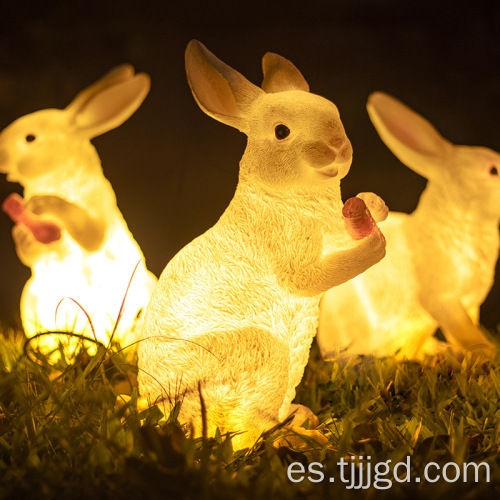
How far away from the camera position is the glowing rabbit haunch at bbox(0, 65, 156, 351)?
218 cm

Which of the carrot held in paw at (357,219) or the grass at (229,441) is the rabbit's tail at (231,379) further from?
the carrot held in paw at (357,219)

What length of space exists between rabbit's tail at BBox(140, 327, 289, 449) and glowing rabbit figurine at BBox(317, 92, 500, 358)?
84 centimetres

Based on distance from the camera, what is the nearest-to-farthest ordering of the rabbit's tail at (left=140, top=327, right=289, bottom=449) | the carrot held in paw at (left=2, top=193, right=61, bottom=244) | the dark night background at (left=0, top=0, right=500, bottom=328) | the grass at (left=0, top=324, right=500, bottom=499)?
the grass at (left=0, top=324, right=500, bottom=499)
the rabbit's tail at (left=140, top=327, right=289, bottom=449)
the carrot held in paw at (left=2, top=193, right=61, bottom=244)
the dark night background at (left=0, top=0, right=500, bottom=328)

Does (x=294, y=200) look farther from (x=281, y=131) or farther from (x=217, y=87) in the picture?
(x=217, y=87)

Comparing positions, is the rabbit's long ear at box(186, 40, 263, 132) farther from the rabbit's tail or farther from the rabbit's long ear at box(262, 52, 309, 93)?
the rabbit's tail

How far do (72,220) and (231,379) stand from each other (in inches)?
42.9

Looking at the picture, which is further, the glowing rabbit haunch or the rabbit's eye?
the glowing rabbit haunch

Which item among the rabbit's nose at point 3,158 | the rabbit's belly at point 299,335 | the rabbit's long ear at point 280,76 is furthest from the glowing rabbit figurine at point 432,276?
the rabbit's nose at point 3,158

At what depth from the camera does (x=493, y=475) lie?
1191 mm

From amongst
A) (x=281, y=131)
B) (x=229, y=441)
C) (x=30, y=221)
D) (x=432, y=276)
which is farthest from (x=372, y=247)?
(x=30, y=221)

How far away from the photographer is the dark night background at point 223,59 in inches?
116

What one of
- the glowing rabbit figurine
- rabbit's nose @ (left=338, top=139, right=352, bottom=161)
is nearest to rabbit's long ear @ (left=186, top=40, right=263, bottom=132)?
rabbit's nose @ (left=338, top=139, right=352, bottom=161)

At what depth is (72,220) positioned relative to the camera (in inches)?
86.1

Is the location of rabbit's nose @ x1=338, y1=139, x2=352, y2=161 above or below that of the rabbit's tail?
above
